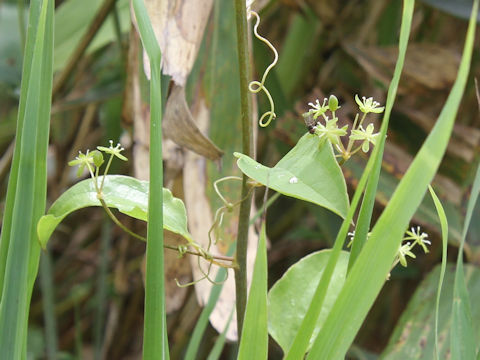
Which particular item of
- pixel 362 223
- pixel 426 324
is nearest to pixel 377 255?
pixel 362 223

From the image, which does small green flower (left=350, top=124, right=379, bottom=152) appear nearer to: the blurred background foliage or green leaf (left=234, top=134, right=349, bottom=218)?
green leaf (left=234, top=134, right=349, bottom=218)

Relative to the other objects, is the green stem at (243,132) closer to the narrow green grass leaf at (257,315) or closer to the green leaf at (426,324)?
the narrow green grass leaf at (257,315)

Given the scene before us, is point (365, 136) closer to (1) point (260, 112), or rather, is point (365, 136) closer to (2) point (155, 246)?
(2) point (155, 246)

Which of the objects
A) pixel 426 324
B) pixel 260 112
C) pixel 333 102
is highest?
pixel 260 112

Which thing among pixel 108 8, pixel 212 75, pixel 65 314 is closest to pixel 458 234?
pixel 212 75

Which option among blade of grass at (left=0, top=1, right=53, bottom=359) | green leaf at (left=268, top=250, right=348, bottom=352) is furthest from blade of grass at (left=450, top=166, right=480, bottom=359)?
blade of grass at (left=0, top=1, right=53, bottom=359)

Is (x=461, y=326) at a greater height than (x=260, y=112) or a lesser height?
lesser

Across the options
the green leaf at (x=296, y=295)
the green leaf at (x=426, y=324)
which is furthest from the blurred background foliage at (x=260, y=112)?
the green leaf at (x=296, y=295)
